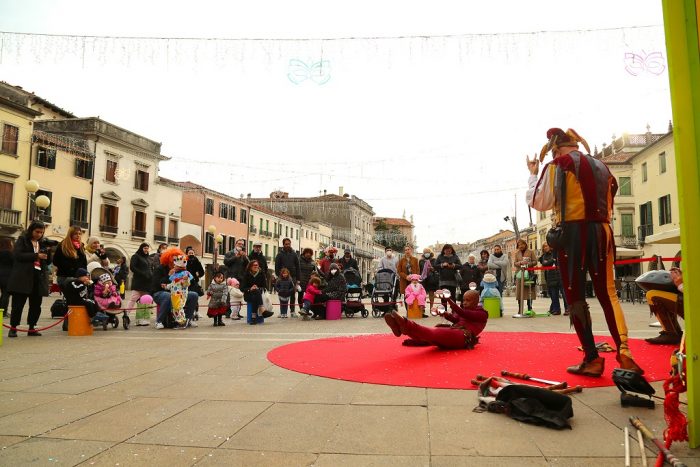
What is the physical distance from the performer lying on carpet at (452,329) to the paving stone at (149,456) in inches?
96.6

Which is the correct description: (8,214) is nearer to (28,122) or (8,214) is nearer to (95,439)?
(28,122)

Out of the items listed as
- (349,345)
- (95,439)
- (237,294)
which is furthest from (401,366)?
(237,294)

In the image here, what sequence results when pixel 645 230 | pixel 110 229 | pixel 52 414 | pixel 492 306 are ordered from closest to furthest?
pixel 52 414 < pixel 492 306 < pixel 645 230 < pixel 110 229

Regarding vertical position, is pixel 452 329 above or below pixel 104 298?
below

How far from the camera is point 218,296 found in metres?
9.62

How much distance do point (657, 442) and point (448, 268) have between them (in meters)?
9.77

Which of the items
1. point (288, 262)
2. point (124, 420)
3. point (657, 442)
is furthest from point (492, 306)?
point (124, 420)

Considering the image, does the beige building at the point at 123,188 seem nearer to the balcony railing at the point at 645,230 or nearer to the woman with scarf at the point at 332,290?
the woman with scarf at the point at 332,290

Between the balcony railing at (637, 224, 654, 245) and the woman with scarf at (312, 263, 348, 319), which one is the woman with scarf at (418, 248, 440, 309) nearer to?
the woman with scarf at (312, 263, 348, 319)

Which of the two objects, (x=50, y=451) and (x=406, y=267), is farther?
(x=406, y=267)

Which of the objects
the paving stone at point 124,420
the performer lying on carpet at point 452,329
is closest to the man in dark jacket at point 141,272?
the performer lying on carpet at point 452,329

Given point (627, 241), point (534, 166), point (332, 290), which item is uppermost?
point (627, 241)

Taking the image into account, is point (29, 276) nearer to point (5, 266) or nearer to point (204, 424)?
point (5, 266)

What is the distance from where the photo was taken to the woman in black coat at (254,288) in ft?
32.8
